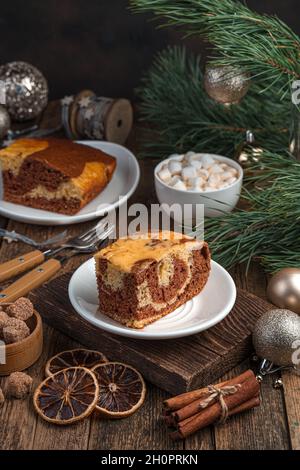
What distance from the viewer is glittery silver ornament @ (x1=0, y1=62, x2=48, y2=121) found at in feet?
10.5

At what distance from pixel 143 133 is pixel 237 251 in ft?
4.07

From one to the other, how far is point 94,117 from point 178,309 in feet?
4.28

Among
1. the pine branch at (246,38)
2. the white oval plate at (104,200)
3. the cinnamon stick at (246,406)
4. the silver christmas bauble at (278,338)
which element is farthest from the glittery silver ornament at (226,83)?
the cinnamon stick at (246,406)

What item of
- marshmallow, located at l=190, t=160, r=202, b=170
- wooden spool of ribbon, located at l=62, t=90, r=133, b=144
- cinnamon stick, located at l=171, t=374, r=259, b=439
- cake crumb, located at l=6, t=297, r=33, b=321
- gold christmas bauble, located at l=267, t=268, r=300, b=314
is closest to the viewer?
cinnamon stick, located at l=171, t=374, r=259, b=439

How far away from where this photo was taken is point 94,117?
3049mm

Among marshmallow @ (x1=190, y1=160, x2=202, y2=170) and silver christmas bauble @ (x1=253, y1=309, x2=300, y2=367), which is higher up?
marshmallow @ (x1=190, y1=160, x2=202, y2=170)

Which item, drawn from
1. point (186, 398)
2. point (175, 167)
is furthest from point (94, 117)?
point (186, 398)

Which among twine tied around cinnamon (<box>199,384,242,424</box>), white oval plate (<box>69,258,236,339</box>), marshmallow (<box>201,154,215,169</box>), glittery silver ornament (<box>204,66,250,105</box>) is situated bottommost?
twine tied around cinnamon (<box>199,384,242,424</box>)

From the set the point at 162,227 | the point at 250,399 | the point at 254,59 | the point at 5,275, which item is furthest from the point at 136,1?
the point at 250,399

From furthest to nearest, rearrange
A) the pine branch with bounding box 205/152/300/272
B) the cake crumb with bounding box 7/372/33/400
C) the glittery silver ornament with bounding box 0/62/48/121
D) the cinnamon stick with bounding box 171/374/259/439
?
the glittery silver ornament with bounding box 0/62/48/121 < the pine branch with bounding box 205/152/300/272 < the cake crumb with bounding box 7/372/33/400 < the cinnamon stick with bounding box 171/374/259/439

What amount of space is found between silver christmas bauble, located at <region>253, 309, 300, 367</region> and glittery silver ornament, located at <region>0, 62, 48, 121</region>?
1.80m

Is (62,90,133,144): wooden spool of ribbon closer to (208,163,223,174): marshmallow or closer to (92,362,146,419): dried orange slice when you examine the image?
(208,163,223,174): marshmallow

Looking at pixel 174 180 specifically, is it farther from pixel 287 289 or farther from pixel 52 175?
pixel 287 289

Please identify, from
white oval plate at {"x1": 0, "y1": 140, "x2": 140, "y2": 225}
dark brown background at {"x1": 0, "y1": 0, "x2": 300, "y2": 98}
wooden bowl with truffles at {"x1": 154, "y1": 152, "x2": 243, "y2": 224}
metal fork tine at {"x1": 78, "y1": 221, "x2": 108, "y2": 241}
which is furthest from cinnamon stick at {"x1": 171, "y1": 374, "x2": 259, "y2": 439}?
dark brown background at {"x1": 0, "y1": 0, "x2": 300, "y2": 98}
